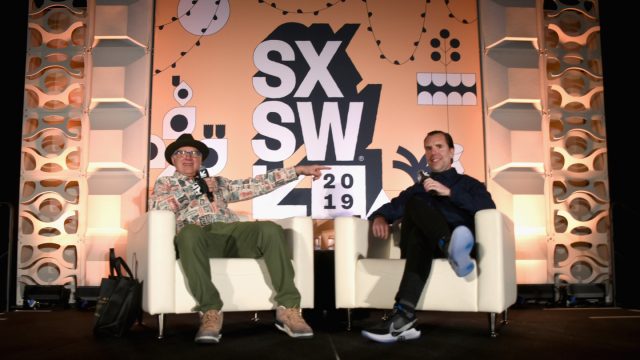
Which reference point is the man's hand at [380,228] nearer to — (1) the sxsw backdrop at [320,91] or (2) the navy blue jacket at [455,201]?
(2) the navy blue jacket at [455,201]

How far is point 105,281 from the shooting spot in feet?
10.1

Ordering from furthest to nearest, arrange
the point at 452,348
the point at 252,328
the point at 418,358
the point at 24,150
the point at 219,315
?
the point at 24,150
the point at 252,328
the point at 219,315
the point at 452,348
the point at 418,358

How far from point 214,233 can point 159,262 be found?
0.42 metres

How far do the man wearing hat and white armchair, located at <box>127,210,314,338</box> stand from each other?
8 centimetres

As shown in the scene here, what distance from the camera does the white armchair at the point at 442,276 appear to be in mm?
2926

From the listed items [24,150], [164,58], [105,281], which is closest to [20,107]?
[24,150]

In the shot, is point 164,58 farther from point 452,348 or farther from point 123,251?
point 452,348

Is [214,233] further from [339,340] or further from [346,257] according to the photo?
[339,340]

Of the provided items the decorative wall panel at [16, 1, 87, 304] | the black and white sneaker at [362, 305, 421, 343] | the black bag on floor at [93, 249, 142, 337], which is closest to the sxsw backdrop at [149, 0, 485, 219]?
the decorative wall panel at [16, 1, 87, 304]

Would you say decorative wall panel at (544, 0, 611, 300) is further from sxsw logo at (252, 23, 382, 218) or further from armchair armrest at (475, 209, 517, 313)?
armchair armrest at (475, 209, 517, 313)

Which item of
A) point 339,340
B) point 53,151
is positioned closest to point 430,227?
point 339,340

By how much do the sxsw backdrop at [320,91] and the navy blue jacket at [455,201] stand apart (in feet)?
4.65

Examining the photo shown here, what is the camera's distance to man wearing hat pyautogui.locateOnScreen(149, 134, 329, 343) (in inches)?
113

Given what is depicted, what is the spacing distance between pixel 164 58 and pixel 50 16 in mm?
960
